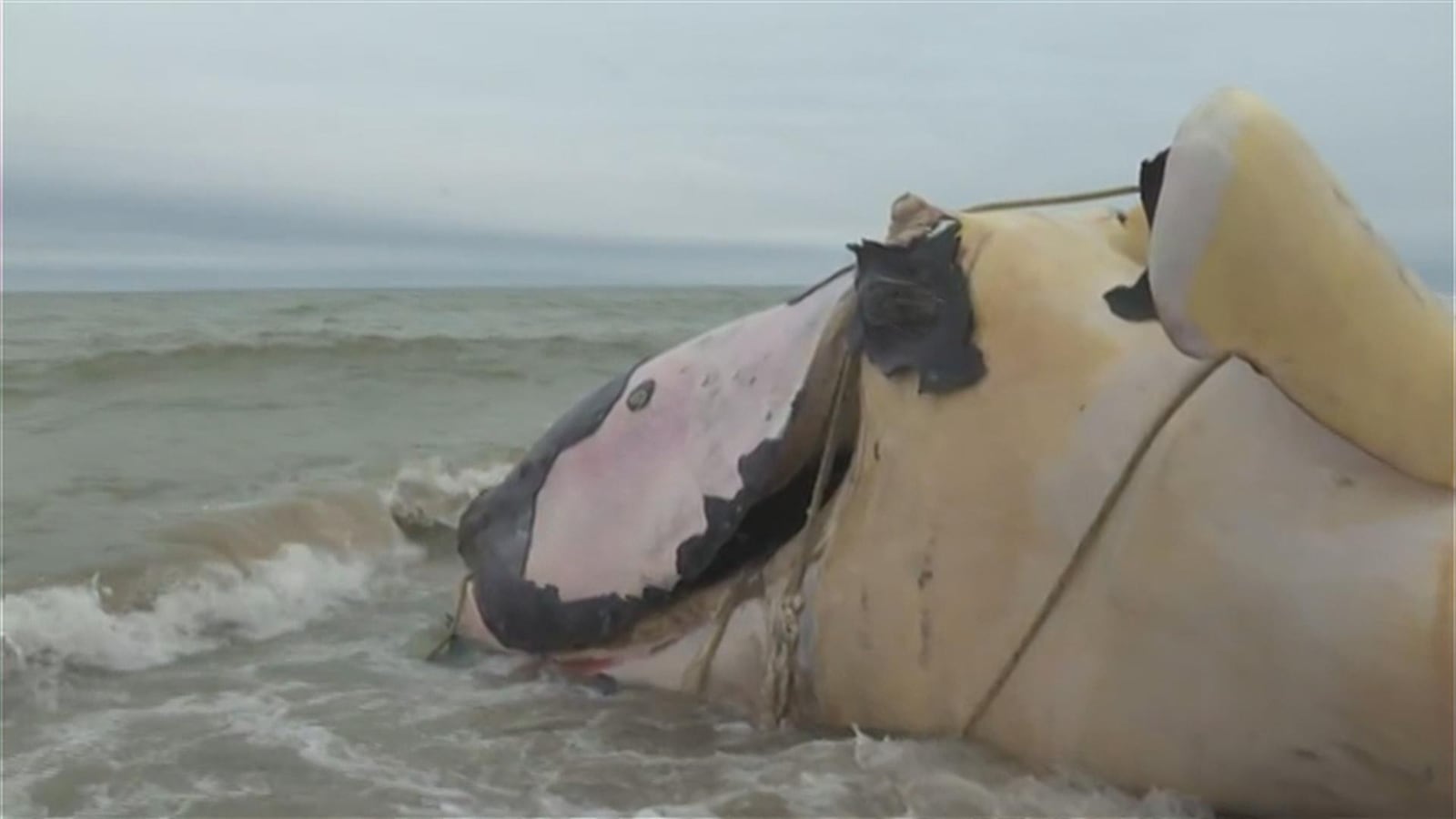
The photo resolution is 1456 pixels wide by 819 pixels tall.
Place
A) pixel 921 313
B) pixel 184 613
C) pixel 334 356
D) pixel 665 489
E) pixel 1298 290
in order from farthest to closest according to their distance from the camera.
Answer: pixel 334 356, pixel 184 613, pixel 665 489, pixel 921 313, pixel 1298 290

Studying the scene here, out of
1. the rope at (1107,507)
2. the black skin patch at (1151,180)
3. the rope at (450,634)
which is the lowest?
the rope at (450,634)

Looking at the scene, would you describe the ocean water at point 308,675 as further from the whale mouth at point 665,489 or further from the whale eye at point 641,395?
the whale eye at point 641,395

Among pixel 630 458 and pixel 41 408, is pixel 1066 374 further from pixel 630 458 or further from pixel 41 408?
pixel 41 408

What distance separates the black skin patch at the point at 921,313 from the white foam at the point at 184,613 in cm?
206

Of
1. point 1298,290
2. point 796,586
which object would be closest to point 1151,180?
point 1298,290

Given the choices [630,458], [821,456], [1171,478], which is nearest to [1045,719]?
[1171,478]

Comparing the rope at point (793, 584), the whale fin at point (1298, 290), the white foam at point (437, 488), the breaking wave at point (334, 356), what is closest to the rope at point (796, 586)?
the rope at point (793, 584)

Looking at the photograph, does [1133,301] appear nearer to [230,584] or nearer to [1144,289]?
[1144,289]

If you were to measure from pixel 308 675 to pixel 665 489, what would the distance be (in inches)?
42.0

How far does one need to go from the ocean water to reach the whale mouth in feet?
0.53

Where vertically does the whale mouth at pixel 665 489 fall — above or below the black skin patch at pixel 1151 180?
below

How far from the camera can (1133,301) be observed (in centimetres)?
250

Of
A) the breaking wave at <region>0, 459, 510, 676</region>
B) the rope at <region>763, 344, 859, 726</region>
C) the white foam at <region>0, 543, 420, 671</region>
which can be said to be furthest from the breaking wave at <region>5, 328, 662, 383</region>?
the rope at <region>763, 344, 859, 726</region>

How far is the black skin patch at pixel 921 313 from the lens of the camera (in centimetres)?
262
